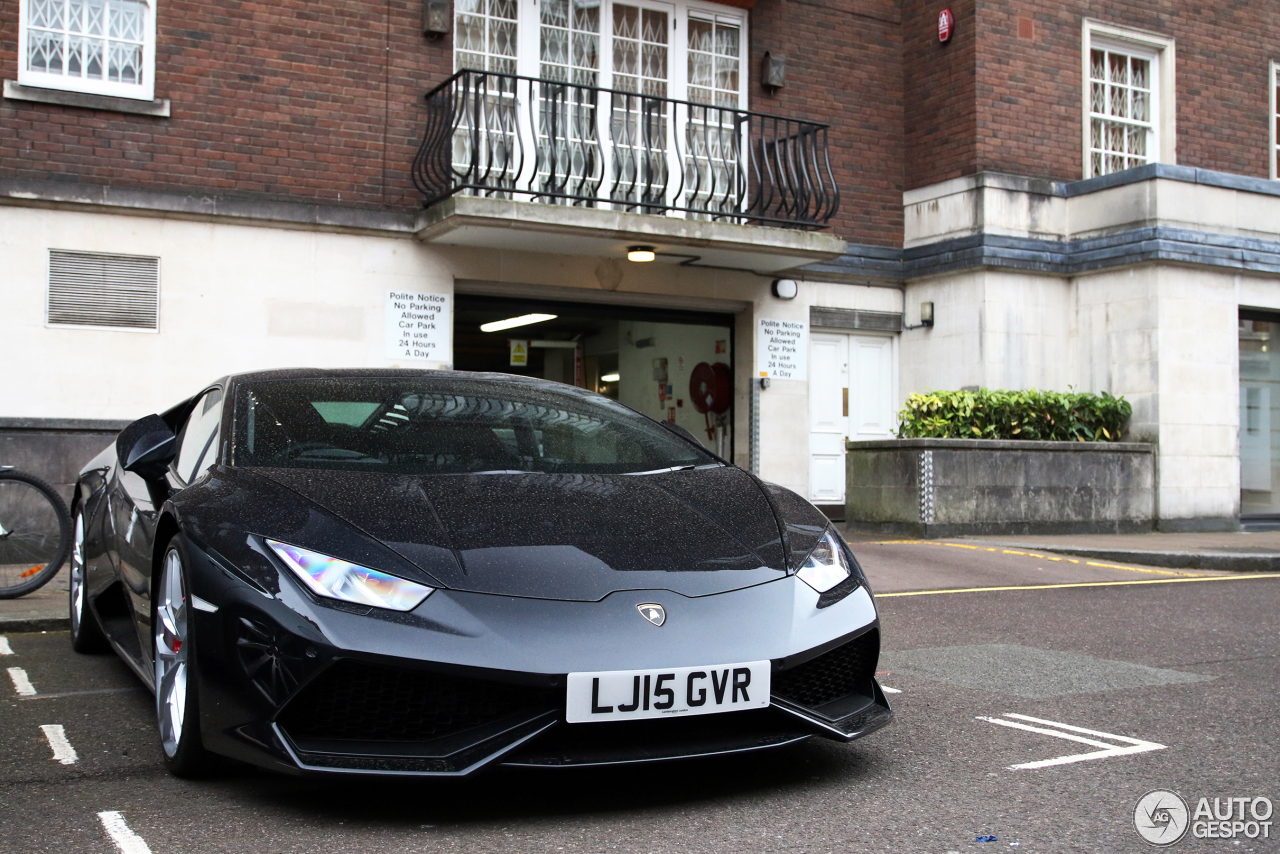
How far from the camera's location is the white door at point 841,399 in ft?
49.1

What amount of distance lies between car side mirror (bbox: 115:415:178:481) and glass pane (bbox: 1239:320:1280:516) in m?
13.8

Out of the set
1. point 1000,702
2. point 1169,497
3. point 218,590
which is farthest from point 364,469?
point 1169,497

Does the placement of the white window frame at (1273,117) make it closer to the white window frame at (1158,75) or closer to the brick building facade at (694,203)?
the brick building facade at (694,203)

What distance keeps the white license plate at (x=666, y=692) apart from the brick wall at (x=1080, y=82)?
12421 millimetres

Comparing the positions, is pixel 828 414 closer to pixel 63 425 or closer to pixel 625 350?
pixel 625 350

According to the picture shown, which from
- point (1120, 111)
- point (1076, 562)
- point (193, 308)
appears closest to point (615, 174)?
point (193, 308)

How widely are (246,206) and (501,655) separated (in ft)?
31.6

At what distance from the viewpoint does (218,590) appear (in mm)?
3262

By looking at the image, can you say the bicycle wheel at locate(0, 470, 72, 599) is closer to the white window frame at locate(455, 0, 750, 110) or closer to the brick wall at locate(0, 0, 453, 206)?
the brick wall at locate(0, 0, 453, 206)

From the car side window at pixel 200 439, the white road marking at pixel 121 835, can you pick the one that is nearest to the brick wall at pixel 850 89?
the car side window at pixel 200 439

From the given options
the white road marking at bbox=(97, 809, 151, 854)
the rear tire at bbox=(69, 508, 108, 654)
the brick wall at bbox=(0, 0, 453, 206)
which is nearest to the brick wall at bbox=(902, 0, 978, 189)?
the brick wall at bbox=(0, 0, 453, 206)

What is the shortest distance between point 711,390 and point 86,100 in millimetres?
7594

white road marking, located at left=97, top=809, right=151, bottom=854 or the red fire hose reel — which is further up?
the red fire hose reel

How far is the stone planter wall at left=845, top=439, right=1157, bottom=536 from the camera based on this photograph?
1199cm
